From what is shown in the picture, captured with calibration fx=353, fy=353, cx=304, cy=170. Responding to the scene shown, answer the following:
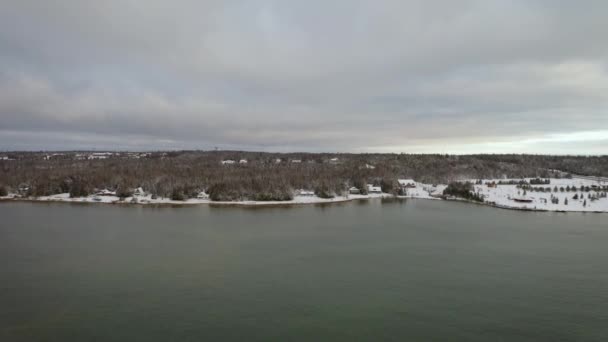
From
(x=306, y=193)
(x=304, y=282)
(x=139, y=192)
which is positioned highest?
(x=306, y=193)

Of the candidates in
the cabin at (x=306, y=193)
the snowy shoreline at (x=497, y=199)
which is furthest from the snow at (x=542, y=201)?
the cabin at (x=306, y=193)

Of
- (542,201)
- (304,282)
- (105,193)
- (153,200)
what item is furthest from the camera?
(105,193)

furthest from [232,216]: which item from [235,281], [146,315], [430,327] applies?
[430,327]

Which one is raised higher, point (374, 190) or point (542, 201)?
point (542, 201)

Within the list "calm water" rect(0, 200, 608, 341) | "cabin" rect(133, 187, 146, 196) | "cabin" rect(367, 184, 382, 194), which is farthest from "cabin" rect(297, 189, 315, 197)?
"calm water" rect(0, 200, 608, 341)

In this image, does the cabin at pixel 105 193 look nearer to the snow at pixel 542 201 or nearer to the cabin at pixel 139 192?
the cabin at pixel 139 192

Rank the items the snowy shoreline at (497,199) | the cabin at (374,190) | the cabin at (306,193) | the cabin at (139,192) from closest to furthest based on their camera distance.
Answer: the snowy shoreline at (497,199)
the cabin at (139,192)
the cabin at (306,193)
the cabin at (374,190)

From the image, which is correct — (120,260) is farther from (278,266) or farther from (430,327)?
(430,327)

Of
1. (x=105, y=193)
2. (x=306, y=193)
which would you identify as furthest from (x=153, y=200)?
(x=306, y=193)

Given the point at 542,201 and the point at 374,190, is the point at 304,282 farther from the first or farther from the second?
the point at 374,190
